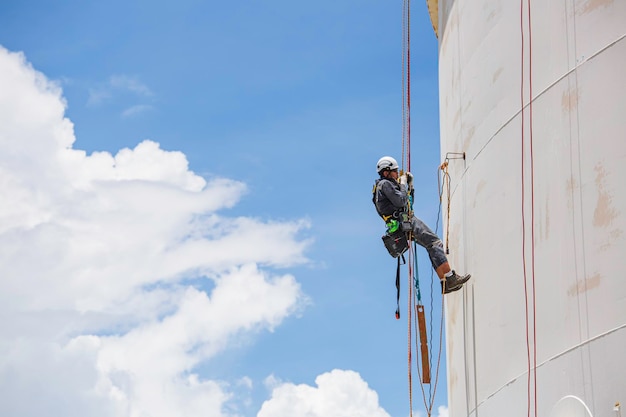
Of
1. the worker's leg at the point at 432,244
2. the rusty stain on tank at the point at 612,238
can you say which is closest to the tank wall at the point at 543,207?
the rusty stain on tank at the point at 612,238

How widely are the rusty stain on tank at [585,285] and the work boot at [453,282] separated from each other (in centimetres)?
270

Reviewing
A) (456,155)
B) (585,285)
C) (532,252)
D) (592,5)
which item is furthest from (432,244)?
(592,5)

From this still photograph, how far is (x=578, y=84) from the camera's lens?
34.1 ft

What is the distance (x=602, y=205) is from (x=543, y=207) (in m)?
1.10

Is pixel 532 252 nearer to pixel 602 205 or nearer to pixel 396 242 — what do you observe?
pixel 602 205

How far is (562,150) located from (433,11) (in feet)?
20.8

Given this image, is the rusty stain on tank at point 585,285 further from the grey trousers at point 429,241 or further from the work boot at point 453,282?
the grey trousers at point 429,241

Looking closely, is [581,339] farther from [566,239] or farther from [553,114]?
[553,114]

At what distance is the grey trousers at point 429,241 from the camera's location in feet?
43.3

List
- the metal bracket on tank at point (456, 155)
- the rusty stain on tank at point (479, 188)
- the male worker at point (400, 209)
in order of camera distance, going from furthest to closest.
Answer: the metal bracket on tank at point (456, 155) < the male worker at point (400, 209) < the rusty stain on tank at point (479, 188)

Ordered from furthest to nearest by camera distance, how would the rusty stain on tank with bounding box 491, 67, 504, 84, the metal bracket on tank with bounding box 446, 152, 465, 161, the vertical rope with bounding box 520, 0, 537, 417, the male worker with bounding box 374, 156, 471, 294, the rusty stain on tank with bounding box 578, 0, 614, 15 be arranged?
the metal bracket on tank with bounding box 446, 152, 465, 161 → the male worker with bounding box 374, 156, 471, 294 → the rusty stain on tank with bounding box 491, 67, 504, 84 → the vertical rope with bounding box 520, 0, 537, 417 → the rusty stain on tank with bounding box 578, 0, 614, 15

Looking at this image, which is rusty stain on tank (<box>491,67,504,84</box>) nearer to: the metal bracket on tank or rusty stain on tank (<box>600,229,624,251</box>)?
the metal bracket on tank

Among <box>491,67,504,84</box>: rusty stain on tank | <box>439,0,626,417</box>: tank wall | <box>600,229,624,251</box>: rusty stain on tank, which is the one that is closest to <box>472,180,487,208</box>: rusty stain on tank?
<box>439,0,626,417</box>: tank wall

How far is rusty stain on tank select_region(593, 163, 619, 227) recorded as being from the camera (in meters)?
9.67
